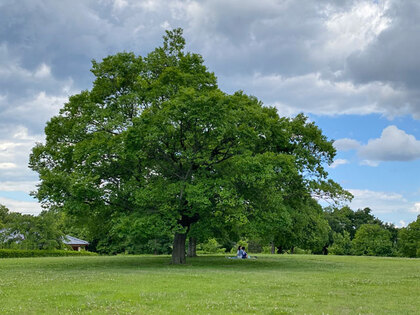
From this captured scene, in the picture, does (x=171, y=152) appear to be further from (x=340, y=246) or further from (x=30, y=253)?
(x=340, y=246)

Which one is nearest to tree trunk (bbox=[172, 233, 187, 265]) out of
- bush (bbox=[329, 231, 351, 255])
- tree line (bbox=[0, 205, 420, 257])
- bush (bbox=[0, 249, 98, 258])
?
tree line (bbox=[0, 205, 420, 257])

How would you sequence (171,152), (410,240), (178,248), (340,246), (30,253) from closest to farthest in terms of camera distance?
(171,152) < (178,248) < (30,253) < (410,240) < (340,246)

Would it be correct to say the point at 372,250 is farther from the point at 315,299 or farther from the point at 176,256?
the point at 315,299

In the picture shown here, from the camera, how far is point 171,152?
32.5 meters

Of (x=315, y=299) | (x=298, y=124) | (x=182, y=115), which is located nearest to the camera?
(x=315, y=299)

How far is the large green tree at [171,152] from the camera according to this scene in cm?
2939

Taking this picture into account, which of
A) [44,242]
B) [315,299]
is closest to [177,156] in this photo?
[315,299]

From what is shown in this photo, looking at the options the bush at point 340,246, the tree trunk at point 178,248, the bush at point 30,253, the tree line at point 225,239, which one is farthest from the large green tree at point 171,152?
the bush at point 340,246

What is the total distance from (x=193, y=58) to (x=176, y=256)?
1713 cm

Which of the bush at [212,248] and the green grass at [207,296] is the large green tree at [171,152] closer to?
the green grass at [207,296]

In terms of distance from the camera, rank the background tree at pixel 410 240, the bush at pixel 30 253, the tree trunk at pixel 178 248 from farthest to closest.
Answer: the background tree at pixel 410 240 < the bush at pixel 30 253 < the tree trunk at pixel 178 248

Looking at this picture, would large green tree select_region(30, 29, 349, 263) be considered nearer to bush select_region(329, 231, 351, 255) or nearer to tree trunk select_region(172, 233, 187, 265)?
tree trunk select_region(172, 233, 187, 265)

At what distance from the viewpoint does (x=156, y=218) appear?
29.3 metres

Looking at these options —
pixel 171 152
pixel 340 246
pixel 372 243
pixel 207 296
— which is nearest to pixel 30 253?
pixel 171 152
